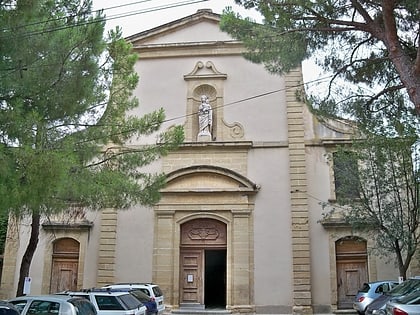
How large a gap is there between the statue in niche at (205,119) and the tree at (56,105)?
7.24 meters

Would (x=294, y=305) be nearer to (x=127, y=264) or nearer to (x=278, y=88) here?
(x=127, y=264)

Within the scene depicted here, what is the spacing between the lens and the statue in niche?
19.5 m

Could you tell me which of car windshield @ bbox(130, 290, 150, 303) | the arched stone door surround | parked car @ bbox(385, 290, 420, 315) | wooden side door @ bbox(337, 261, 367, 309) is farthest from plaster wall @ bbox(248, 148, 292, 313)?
parked car @ bbox(385, 290, 420, 315)

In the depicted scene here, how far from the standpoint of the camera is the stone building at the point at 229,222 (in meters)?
17.6

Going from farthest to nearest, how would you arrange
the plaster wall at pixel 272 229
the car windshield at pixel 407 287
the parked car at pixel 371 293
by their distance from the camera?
the plaster wall at pixel 272 229 → the parked car at pixel 371 293 → the car windshield at pixel 407 287

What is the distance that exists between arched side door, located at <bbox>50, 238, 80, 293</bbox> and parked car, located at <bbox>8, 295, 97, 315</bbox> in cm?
1028

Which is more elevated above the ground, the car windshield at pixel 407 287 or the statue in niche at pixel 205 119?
the statue in niche at pixel 205 119

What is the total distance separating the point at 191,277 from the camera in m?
18.5

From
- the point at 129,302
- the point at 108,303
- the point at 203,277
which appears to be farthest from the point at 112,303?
the point at 203,277

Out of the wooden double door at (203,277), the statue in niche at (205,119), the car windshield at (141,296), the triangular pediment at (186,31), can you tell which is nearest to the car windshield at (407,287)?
the car windshield at (141,296)

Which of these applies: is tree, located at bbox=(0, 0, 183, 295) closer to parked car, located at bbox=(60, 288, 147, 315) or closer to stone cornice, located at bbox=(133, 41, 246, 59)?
parked car, located at bbox=(60, 288, 147, 315)

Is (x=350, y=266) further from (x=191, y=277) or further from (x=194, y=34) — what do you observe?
(x=194, y=34)

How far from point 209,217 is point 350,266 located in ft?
17.8

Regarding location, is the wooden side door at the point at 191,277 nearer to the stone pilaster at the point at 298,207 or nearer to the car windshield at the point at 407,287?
the stone pilaster at the point at 298,207
